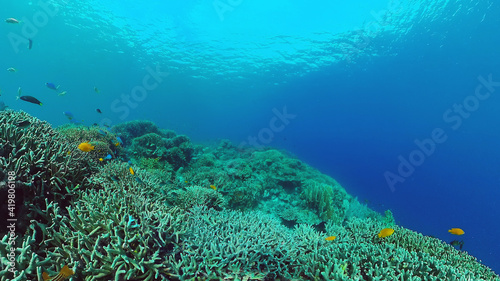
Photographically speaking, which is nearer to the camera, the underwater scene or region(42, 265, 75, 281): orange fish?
region(42, 265, 75, 281): orange fish

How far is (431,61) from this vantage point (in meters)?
39.2

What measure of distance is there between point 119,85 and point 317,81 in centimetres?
7933

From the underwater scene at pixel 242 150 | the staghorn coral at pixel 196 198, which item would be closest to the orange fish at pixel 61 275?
the underwater scene at pixel 242 150

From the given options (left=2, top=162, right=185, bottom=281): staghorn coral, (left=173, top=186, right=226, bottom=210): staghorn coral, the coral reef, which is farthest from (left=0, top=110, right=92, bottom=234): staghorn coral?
(left=173, top=186, right=226, bottom=210): staghorn coral

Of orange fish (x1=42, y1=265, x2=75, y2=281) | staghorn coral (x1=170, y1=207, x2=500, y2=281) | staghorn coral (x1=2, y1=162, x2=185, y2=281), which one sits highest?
staghorn coral (x1=170, y1=207, x2=500, y2=281)

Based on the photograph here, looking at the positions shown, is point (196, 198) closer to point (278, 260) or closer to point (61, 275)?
point (278, 260)

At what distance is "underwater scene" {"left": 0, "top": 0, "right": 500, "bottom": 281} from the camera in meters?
3.14

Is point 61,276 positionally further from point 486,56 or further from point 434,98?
point 434,98

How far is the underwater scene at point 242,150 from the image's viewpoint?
10.3 feet

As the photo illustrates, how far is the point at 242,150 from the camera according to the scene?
19.8m

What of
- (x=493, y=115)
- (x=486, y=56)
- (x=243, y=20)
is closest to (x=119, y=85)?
(x=243, y=20)

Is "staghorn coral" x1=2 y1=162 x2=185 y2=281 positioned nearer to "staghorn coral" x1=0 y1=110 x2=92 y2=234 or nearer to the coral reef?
the coral reef

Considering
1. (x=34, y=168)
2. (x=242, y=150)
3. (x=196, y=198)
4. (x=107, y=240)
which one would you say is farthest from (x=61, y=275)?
(x=242, y=150)

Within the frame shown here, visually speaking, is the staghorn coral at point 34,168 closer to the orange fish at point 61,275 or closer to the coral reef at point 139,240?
the coral reef at point 139,240
